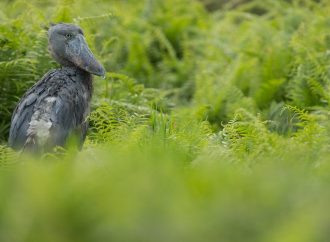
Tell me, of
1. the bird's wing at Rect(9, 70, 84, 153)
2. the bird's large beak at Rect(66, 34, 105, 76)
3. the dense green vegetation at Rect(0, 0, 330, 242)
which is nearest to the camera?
the dense green vegetation at Rect(0, 0, 330, 242)

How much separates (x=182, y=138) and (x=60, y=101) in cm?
94

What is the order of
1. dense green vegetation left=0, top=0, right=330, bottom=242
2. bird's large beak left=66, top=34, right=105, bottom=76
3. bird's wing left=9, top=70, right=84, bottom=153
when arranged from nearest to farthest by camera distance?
dense green vegetation left=0, top=0, right=330, bottom=242, bird's wing left=9, top=70, right=84, bottom=153, bird's large beak left=66, top=34, right=105, bottom=76

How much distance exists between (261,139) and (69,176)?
5.30 ft

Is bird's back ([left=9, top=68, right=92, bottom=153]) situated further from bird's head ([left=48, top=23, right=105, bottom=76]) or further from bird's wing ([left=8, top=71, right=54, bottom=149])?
bird's head ([left=48, top=23, right=105, bottom=76])

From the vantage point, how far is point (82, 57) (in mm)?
5258

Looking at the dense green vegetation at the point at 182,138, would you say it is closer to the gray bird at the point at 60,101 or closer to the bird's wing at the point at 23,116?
the gray bird at the point at 60,101

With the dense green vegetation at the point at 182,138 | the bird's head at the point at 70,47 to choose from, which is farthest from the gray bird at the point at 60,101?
the dense green vegetation at the point at 182,138

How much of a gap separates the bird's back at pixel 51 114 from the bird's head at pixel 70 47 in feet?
0.52

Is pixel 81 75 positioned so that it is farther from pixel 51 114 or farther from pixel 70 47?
pixel 51 114

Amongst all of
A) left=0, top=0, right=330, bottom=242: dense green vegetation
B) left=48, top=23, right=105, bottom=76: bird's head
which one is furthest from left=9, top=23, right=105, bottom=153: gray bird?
left=0, top=0, right=330, bottom=242: dense green vegetation

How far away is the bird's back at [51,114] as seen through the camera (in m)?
4.66

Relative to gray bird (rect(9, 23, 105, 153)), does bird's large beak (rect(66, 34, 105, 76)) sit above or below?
above

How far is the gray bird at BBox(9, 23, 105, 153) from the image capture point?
15.4 feet

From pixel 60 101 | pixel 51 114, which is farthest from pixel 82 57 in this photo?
pixel 51 114
